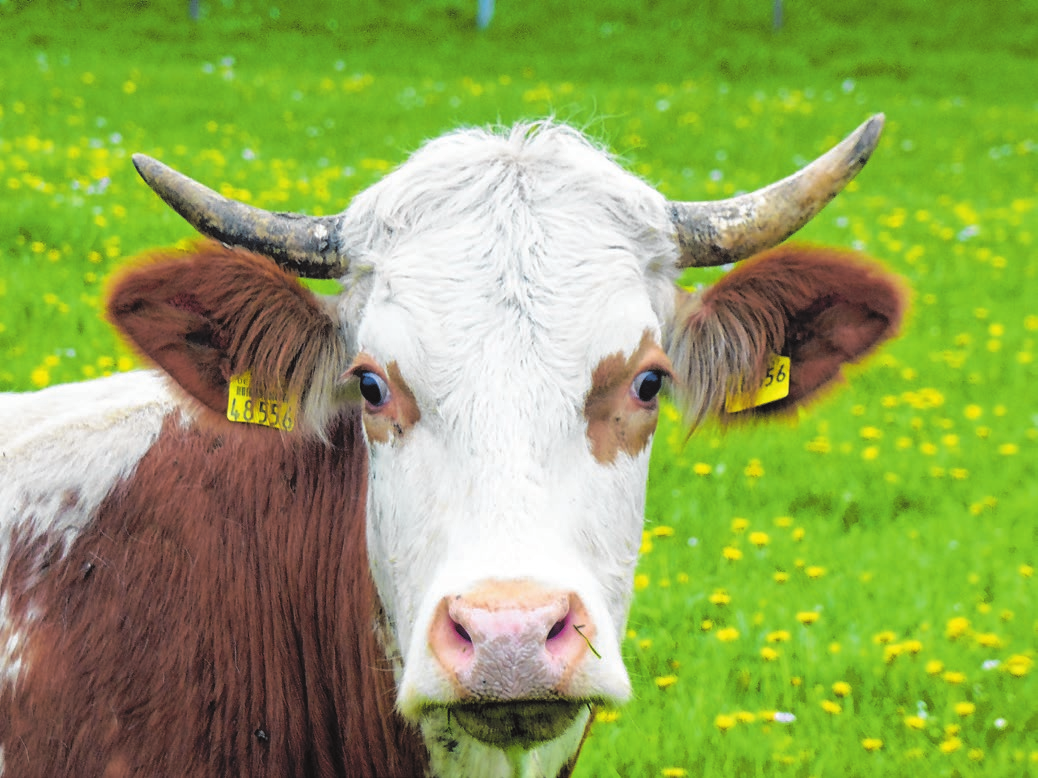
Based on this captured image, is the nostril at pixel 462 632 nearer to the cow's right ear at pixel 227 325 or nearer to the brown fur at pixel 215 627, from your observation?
the brown fur at pixel 215 627

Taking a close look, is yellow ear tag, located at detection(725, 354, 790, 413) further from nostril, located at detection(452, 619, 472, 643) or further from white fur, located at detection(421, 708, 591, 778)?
nostril, located at detection(452, 619, 472, 643)

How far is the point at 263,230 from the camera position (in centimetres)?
357

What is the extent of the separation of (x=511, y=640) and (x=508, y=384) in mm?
638

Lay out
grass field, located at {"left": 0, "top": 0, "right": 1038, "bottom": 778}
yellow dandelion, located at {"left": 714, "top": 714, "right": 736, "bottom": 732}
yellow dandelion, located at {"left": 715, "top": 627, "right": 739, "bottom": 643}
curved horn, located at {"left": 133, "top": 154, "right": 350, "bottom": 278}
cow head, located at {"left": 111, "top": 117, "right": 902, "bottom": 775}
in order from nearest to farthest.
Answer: cow head, located at {"left": 111, "top": 117, "right": 902, "bottom": 775} → curved horn, located at {"left": 133, "top": 154, "right": 350, "bottom": 278} → yellow dandelion, located at {"left": 714, "top": 714, "right": 736, "bottom": 732} → grass field, located at {"left": 0, "top": 0, "right": 1038, "bottom": 778} → yellow dandelion, located at {"left": 715, "top": 627, "right": 739, "bottom": 643}

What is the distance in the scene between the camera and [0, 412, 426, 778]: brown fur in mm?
3404

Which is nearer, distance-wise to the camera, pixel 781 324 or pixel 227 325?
pixel 227 325

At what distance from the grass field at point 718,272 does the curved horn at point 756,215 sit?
1.76 feet

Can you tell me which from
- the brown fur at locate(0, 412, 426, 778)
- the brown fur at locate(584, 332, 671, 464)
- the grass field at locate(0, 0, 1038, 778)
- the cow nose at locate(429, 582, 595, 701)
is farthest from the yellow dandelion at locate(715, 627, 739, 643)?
the cow nose at locate(429, 582, 595, 701)

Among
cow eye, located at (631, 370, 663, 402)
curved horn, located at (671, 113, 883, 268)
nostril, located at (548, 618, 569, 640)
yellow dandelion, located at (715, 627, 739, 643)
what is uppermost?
curved horn, located at (671, 113, 883, 268)

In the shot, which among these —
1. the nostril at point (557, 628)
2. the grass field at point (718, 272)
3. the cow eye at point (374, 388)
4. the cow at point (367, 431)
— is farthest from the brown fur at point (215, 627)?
the nostril at point (557, 628)

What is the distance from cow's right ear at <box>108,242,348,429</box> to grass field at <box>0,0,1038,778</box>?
0.18 meters

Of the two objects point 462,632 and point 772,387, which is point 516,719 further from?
point 772,387

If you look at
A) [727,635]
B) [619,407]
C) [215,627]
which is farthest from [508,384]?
[727,635]

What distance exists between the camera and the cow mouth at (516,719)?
9.15 ft
